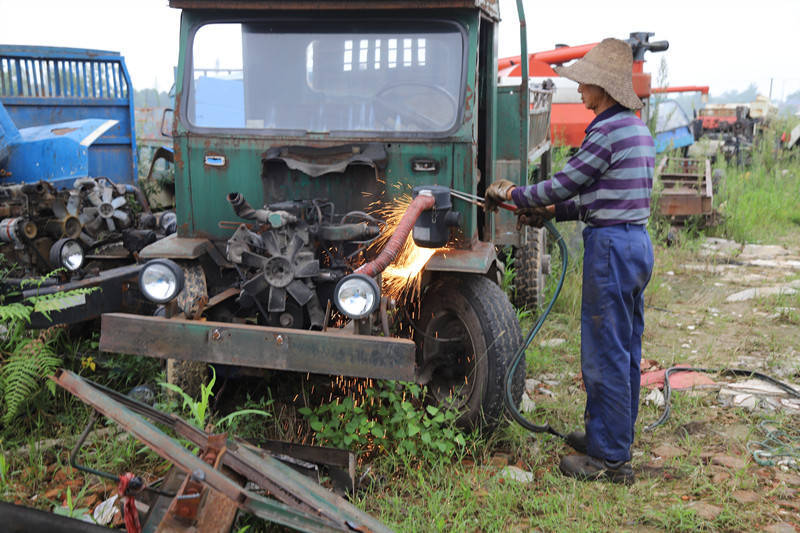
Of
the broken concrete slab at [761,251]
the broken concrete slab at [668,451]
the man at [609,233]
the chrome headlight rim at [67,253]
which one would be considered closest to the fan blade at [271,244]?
the man at [609,233]

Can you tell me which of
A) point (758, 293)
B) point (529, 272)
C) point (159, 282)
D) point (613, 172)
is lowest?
point (758, 293)

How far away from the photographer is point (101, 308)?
484cm

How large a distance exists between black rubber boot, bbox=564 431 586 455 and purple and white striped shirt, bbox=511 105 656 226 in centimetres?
119

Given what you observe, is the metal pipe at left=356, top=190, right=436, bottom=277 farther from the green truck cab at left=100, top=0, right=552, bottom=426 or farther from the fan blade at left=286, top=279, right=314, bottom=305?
the fan blade at left=286, top=279, right=314, bottom=305

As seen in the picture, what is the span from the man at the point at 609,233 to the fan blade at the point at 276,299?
1.34m

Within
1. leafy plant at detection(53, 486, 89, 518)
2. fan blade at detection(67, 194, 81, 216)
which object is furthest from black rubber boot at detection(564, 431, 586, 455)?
fan blade at detection(67, 194, 81, 216)

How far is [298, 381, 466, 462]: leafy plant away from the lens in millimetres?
3967

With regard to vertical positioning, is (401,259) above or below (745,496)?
above

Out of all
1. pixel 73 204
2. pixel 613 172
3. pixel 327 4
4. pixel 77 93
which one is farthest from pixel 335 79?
pixel 77 93

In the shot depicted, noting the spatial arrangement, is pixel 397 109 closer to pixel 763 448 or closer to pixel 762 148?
pixel 763 448

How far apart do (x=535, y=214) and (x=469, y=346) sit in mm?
854

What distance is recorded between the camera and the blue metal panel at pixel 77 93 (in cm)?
731

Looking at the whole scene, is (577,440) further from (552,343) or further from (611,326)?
(552,343)

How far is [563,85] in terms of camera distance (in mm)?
10016
